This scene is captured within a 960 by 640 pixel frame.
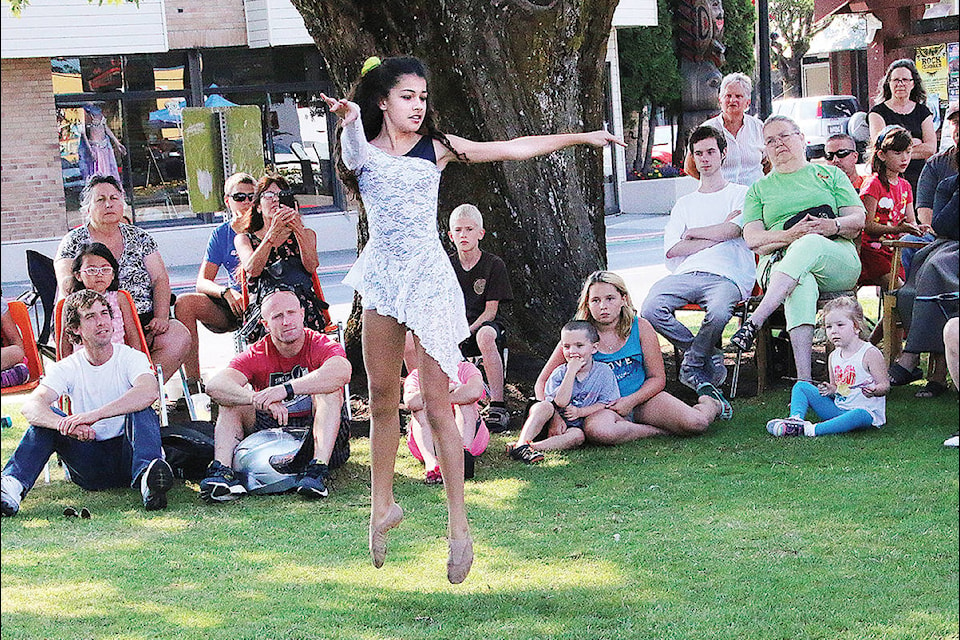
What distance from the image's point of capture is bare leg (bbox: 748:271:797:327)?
5.98 metres

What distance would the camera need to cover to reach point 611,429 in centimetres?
562

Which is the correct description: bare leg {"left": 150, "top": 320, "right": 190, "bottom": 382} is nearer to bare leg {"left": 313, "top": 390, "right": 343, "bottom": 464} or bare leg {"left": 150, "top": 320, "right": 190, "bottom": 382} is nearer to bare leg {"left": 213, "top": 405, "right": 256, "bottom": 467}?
bare leg {"left": 213, "top": 405, "right": 256, "bottom": 467}

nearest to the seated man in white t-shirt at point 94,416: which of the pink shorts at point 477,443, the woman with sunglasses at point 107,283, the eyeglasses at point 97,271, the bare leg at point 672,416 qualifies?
the woman with sunglasses at point 107,283

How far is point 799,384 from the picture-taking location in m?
5.66

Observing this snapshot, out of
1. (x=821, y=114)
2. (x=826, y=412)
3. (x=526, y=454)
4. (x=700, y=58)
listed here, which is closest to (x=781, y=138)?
(x=826, y=412)

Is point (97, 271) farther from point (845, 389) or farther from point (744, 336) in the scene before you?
point (845, 389)

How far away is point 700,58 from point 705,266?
47.0 feet

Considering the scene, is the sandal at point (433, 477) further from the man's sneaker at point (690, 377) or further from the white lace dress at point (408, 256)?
the white lace dress at point (408, 256)

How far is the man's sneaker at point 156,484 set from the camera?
16.4ft

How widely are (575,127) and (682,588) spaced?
3.11m

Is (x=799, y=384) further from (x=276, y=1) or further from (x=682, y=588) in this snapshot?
(x=276, y=1)

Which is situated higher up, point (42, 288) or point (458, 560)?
point (42, 288)

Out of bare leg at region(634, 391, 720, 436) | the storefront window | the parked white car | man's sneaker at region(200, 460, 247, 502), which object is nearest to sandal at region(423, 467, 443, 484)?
man's sneaker at region(200, 460, 247, 502)

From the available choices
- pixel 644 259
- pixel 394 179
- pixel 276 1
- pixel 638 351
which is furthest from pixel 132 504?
pixel 276 1
